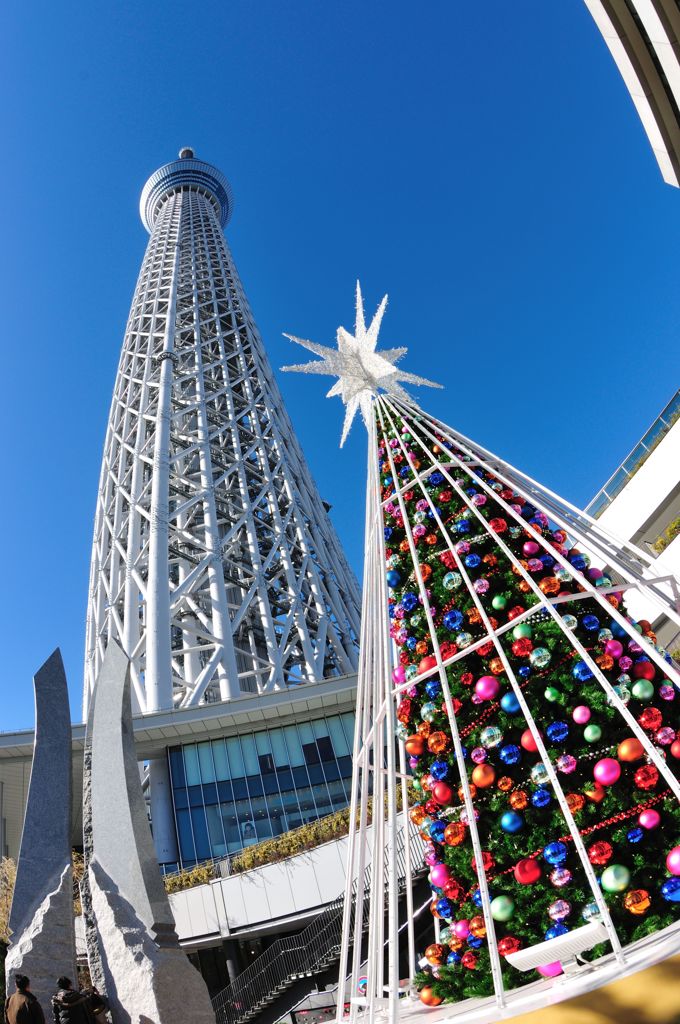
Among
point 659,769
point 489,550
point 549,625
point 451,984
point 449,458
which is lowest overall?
point 451,984

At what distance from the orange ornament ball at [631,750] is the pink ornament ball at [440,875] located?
4.96 feet

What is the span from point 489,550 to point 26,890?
275 inches

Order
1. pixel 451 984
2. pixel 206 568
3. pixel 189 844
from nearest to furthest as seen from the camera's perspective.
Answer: pixel 451 984
pixel 189 844
pixel 206 568

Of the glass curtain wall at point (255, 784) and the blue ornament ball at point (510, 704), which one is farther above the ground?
the glass curtain wall at point (255, 784)

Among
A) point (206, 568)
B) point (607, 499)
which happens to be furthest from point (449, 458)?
point (206, 568)

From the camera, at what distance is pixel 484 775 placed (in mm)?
4711

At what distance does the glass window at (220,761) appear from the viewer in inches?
892

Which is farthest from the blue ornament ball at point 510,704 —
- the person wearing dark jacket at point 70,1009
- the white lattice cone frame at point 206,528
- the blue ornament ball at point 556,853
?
the white lattice cone frame at point 206,528

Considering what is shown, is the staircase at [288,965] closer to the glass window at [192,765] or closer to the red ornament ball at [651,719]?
the glass window at [192,765]

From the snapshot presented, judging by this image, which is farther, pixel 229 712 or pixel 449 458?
pixel 229 712

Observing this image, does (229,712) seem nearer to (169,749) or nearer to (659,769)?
(169,749)

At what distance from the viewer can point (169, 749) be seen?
22922mm

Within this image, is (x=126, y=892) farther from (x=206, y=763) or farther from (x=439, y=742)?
(x=206, y=763)

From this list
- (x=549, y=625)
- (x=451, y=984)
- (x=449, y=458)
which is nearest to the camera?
(x=451, y=984)
